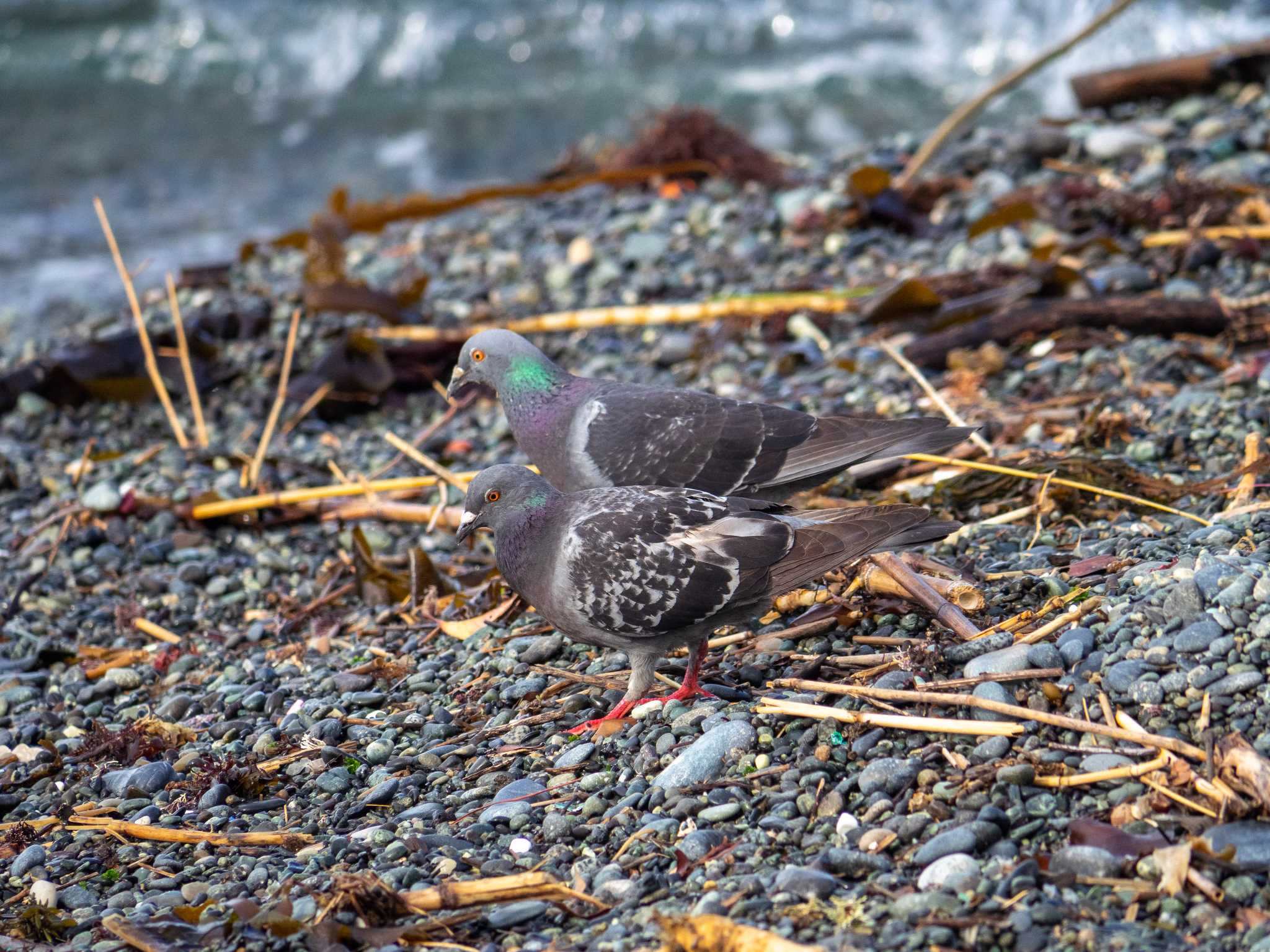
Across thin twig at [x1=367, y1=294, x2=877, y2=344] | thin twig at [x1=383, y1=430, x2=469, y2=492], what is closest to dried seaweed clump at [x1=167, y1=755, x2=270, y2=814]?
thin twig at [x1=383, y1=430, x2=469, y2=492]

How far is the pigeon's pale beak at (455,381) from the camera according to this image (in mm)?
5406

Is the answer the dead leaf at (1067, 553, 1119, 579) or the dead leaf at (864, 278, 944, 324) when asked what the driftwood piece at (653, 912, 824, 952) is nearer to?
the dead leaf at (1067, 553, 1119, 579)

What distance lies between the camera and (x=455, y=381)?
545 cm

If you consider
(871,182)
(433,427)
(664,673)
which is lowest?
(664,673)

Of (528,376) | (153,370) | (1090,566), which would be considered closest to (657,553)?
(528,376)

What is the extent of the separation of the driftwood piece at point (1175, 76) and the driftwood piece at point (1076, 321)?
4.14 meters

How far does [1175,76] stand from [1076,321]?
14.6ft

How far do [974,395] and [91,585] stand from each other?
4221mm

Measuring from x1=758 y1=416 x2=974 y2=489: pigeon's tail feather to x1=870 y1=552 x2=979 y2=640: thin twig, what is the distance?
0.41m

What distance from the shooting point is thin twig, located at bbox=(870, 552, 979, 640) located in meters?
3.96

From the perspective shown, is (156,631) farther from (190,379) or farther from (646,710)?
(646,710)

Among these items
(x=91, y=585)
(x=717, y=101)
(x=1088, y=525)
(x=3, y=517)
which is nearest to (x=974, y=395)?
(x=1088, y=525)

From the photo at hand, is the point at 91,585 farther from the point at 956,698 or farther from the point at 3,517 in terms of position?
the point at 956,698

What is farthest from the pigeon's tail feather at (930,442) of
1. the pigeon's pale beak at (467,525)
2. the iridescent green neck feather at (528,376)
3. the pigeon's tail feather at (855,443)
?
the pigeon's pale beak at (467,525)
